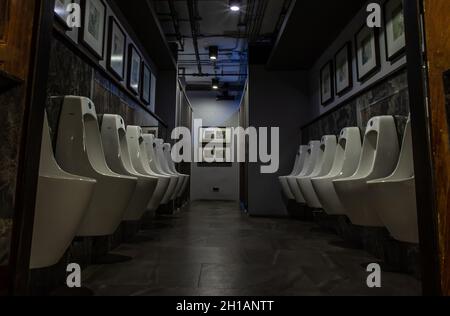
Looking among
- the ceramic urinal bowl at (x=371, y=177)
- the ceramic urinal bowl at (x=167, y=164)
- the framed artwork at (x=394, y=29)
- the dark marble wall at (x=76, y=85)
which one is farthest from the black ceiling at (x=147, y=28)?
the ceramic urinal bowl at (x=371, y=177)

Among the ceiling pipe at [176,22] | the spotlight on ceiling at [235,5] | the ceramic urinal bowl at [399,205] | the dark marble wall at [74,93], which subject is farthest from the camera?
the ceiling pipe at [176,22]

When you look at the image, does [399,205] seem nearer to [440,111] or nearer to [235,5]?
[440,111]

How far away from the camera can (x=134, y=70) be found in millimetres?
3254

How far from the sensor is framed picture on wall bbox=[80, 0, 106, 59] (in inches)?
84.7

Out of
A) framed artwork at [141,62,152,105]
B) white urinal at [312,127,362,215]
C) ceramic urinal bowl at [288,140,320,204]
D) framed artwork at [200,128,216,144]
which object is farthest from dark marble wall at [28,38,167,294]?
framed artwork at [200,128,216,144]

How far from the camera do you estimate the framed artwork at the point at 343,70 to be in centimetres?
298

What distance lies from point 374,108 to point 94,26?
7.60ft

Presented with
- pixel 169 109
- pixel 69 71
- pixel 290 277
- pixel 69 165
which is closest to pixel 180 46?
pixel 169 109

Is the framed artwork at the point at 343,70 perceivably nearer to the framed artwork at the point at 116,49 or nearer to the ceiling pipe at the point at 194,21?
the ceiling pipe at the point at 194,21

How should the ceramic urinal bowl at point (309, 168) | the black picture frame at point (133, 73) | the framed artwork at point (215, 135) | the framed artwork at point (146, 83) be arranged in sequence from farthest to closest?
the framed artwork at point (215, 135), the framed artwork at point (146, 83), the ceramic urinal bowl at point (309, 168), the black picture frame at point (133, 73)

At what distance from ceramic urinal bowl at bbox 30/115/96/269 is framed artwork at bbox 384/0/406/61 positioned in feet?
7.22

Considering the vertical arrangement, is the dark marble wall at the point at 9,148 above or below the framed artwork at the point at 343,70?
below

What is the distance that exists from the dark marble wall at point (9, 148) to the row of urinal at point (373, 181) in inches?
58.5
